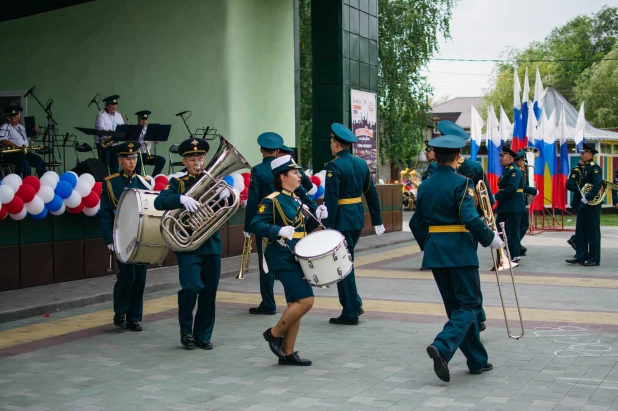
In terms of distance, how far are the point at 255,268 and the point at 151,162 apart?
3435mm

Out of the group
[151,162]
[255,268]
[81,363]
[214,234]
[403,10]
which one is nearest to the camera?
[81,363]

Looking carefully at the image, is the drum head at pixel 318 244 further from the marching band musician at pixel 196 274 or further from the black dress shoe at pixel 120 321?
the black dress shoe at pixel 120 321

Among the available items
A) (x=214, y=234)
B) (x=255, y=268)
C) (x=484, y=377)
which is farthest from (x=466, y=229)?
(x=255, y=268)

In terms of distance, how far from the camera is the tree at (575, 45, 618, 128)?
6284cm

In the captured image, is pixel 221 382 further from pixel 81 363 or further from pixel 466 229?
pixel 466 229

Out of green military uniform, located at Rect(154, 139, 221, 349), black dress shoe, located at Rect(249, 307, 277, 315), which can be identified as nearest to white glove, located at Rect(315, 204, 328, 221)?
green military uniform, located at Rect(154, 139, 221, 349)

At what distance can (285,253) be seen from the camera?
7.09 meters

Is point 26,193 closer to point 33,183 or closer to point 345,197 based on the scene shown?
point 33,183

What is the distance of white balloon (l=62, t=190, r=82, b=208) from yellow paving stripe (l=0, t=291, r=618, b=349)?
6.60 ft

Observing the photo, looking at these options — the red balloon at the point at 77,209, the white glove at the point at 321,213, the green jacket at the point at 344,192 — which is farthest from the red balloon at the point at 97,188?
the white glove at the point at 321,213

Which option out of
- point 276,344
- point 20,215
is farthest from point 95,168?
point 276,344

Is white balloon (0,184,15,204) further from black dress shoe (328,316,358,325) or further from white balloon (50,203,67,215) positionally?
black dress shoe (328,316,358,325)

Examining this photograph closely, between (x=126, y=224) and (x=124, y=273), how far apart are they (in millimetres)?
710

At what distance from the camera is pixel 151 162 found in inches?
633
